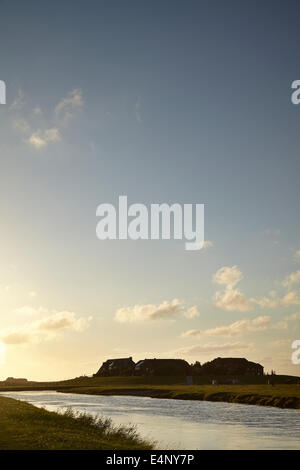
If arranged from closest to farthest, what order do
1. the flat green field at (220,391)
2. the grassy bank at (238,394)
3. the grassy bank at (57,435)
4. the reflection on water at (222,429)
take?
the grassy bank at (57,435), the reflection on water at (222,429), the grassy bank at (238,394), the flat green field at (220,391)

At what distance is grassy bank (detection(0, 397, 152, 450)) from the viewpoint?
3017 cm

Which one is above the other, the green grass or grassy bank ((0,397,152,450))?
grassy bank ((0,397,152,450))

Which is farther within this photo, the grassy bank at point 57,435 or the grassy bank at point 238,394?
the grassy bank at point 238,394

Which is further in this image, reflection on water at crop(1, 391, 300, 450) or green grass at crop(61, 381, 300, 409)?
green grass at crop(61, 381, 300, 409)

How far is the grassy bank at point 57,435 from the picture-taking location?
30.2 m

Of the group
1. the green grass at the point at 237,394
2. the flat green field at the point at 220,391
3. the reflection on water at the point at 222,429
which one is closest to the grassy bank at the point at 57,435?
the reflection on water at the point at 222,429

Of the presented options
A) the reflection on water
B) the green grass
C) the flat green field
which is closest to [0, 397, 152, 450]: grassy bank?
the reflection on water

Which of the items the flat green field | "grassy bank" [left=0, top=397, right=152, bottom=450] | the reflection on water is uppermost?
"grassy bank" [left=0, top=397, right=152, bottom=450]

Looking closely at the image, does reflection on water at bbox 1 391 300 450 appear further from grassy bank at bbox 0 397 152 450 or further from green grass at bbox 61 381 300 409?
green grass at bbox 61 381 300 409

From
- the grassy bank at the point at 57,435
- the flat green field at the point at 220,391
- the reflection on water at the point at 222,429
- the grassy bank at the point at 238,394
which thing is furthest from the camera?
the flat green field at the point at 220,391

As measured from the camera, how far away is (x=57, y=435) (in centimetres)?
3450

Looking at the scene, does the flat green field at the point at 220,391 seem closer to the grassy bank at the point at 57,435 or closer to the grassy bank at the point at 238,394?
the grassy bank at the point at 238,394

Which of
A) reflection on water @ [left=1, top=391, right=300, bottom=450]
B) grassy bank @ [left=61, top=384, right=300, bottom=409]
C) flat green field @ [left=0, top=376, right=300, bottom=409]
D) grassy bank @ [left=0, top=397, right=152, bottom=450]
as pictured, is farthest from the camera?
flat green field @ [left=0, top=376, right=300, bottom=409]
